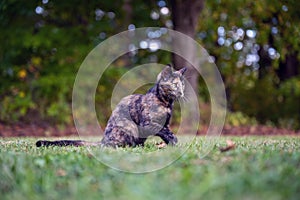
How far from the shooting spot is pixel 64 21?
1201 centimetres

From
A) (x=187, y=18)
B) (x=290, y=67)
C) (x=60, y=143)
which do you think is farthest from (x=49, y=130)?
(x=290, y=67)

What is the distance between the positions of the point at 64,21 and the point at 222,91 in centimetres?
564

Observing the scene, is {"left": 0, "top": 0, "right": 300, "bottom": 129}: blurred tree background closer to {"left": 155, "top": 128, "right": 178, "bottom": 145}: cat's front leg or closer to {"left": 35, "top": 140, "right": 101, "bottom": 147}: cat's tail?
{"left": 155, "top": 128, "right": 178, "bottom": 145}: cat's front leg

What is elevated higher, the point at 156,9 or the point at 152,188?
the point at 156,9

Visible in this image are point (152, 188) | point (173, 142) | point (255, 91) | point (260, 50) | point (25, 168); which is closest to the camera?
point (152, 188)

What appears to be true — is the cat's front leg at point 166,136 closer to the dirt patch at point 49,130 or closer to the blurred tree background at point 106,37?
the blurred tree background at point 106,37

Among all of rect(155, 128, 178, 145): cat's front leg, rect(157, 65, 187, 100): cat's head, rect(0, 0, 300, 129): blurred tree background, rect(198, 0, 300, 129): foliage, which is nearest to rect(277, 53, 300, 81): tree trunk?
rect(198, 0, 300, 129): foliage

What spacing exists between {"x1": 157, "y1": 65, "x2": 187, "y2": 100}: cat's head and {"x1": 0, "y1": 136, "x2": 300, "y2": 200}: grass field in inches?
64.7

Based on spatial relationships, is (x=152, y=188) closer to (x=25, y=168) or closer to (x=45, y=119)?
(x=25, y=168)

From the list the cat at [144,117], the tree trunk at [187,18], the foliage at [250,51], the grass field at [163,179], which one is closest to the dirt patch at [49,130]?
the foliage at [250,51]

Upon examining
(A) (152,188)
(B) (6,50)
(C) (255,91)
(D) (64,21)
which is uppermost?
(D) (64,21)

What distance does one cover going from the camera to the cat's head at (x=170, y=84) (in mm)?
4969

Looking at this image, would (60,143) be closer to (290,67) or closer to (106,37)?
(106,37)

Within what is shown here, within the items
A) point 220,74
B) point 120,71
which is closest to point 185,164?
point 120,71
